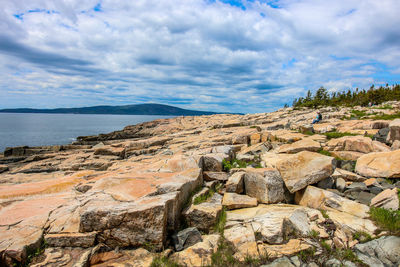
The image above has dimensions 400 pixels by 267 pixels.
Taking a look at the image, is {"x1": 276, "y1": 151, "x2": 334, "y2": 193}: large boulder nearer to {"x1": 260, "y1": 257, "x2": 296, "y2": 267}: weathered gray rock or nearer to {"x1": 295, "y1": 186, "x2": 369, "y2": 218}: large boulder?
{"x1": 295, "y1": 186, "x2": 369, "y2": 218}: large boulder

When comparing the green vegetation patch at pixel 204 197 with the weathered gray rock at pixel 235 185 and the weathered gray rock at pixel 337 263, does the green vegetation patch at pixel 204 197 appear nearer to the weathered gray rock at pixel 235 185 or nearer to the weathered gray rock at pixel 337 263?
the weathered gray rock at pixel 235 185

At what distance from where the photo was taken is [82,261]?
19.1ft

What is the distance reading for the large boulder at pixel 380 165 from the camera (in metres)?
9.73

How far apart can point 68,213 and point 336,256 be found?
8511mm

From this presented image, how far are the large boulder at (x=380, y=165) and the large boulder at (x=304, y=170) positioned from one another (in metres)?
2.84

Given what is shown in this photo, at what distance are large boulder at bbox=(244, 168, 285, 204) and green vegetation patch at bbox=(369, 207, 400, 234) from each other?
2996 mm

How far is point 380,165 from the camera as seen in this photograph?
33.6 ft

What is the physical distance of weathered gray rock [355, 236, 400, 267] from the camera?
5.68m

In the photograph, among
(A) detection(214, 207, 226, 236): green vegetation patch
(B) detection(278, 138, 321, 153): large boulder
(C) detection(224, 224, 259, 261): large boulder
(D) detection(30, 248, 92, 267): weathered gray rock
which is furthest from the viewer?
(B) detection(278, 138, 321, 153): large boulder

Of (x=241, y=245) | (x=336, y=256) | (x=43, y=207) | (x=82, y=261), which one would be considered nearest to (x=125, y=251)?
(x=82, y=261)

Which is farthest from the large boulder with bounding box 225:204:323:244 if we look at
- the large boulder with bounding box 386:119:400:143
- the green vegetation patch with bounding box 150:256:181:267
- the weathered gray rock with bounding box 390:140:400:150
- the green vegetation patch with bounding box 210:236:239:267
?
the large boulder with bounding box 386:119:400:143

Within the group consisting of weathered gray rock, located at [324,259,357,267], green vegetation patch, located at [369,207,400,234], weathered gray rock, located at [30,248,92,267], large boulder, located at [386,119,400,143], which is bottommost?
weathered gray rock, located at [324,259,357,267]

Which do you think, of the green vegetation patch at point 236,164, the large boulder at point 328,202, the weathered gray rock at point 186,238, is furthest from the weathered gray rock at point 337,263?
the green vegetation patch at point 236,164

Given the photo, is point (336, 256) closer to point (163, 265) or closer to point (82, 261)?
point (163, 265)
